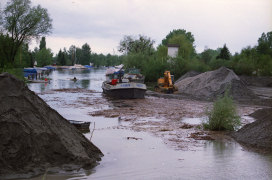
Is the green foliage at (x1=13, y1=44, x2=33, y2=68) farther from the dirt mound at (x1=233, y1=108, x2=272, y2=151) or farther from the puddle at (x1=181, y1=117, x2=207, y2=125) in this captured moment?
the dirt mound at (x1=233, y1=108, x2=272, y2=151)

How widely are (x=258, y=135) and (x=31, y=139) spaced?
26.2 feet

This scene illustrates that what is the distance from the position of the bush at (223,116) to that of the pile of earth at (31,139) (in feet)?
22.0

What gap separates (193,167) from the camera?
9.69 meters

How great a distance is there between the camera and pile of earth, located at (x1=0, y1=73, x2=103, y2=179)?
8.23 m

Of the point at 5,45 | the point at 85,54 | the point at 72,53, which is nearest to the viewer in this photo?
the point at 5,45

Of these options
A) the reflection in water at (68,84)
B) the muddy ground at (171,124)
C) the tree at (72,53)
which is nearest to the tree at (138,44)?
the reflection in water at (68,84)

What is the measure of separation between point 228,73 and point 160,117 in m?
19.6

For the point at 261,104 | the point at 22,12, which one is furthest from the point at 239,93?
the point at 22,12

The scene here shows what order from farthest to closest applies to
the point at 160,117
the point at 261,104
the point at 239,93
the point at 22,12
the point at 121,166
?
the point at 22,12 < the point at 239,93 < the point at 261,104 < the point at 160,117 < the point at 121,166

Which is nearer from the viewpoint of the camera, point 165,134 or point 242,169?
point 242,169

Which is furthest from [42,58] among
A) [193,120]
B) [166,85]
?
[193,120]

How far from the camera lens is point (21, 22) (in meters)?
49.1

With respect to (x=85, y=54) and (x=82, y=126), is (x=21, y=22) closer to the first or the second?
(x=82, y=126)

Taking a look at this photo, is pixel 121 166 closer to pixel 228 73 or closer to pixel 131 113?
pixel 131 113
